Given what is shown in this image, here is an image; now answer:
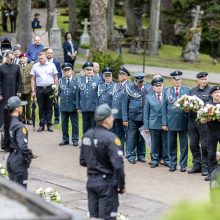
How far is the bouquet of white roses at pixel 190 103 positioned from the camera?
46.6 feet

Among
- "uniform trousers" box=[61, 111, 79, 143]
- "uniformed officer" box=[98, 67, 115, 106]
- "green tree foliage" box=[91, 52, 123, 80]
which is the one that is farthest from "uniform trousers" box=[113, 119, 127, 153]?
"green tree foliage" box=[91, 52, 123, 80]

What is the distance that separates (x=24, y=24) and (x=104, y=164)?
2233 cm

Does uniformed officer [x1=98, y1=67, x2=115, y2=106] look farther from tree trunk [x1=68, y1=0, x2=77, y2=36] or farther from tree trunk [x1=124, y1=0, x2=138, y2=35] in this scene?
tree trunk [x1=124, y1=0, x2=138, y2=35]

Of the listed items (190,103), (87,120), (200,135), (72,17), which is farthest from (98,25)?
(190,103)

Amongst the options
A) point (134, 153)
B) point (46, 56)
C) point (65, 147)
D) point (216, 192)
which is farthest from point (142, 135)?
point (216, 192)

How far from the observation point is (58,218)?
6.12 m

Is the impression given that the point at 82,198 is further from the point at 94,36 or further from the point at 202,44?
the point at 202,44

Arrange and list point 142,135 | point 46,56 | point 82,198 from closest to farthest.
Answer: point 82,198, point 142,135, point 46,56

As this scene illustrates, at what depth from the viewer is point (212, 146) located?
14.2 meters

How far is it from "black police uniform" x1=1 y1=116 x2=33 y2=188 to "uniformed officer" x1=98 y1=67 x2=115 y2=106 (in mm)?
4961

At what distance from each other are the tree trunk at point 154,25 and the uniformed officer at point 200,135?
2538 centimetres

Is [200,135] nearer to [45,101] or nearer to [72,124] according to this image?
[72,124]

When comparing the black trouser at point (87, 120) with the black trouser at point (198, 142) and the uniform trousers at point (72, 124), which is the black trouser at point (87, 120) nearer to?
the uniform trousers at point (72, 124)

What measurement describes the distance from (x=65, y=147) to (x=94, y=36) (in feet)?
43.6
